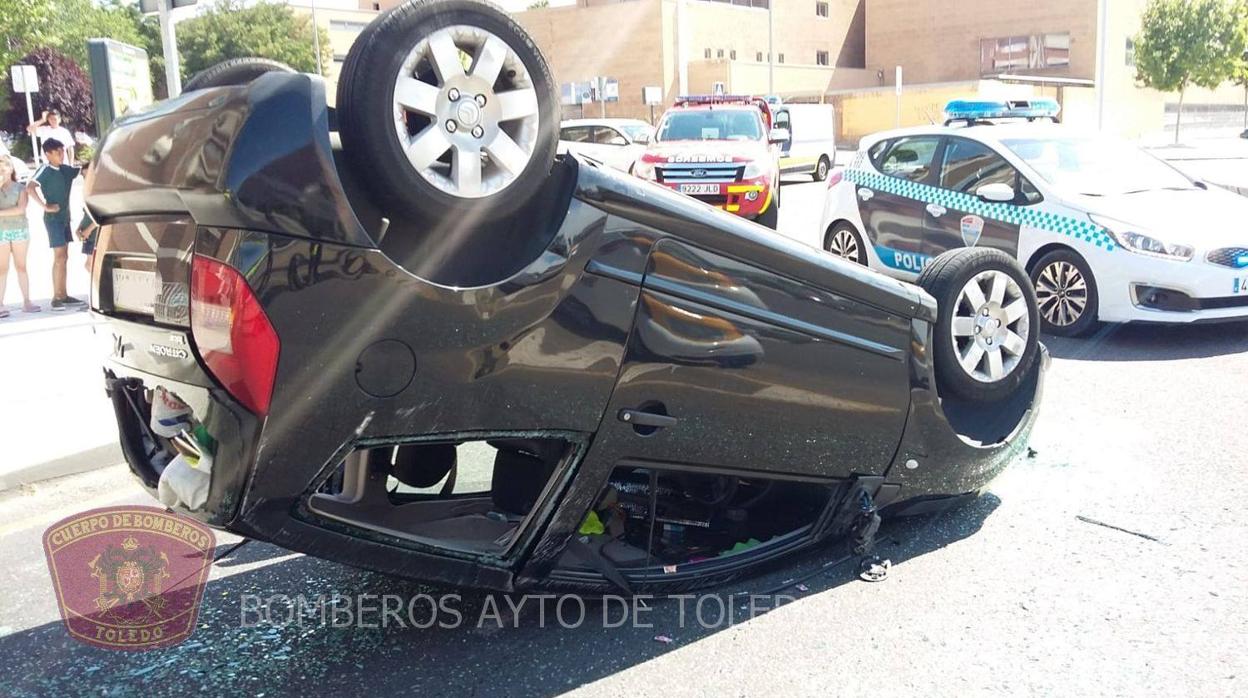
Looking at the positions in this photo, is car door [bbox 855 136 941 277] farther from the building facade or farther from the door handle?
the building facade

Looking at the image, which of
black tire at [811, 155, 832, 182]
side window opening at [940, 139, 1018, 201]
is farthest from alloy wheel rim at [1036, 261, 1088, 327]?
black tire at [811, 155, 832, 182]

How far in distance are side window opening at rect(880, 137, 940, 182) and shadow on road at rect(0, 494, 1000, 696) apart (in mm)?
5960

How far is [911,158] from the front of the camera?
9.32 metres

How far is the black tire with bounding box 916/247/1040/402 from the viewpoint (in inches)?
153

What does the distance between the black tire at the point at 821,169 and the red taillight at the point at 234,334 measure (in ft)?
89.9

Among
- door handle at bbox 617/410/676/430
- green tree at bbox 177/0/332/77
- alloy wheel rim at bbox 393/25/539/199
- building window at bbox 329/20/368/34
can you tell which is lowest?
door handle at bbox 617/410/676/430

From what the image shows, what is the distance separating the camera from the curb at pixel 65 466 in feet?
17.8

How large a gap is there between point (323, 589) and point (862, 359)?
207cm

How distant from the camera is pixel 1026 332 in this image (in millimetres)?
4172

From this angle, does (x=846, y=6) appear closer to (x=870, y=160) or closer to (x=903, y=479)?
(x=870, y=160)

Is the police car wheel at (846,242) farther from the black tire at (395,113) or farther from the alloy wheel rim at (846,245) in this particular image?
the black tire at (395,113)

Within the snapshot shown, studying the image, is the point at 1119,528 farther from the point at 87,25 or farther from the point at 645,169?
the point at 87,25

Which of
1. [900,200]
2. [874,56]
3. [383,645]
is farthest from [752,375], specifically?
[874,56]

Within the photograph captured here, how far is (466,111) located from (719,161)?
1242 cm
